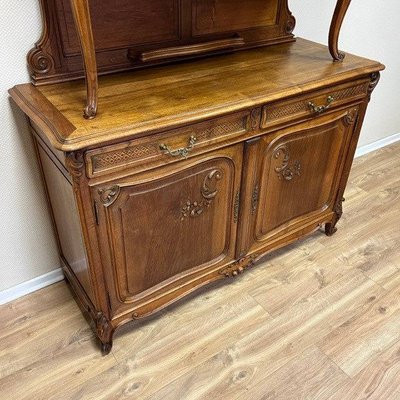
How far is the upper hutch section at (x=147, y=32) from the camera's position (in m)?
1.22

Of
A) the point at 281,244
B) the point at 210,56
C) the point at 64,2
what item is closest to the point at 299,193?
the point at 281,244

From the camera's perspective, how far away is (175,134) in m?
1.11

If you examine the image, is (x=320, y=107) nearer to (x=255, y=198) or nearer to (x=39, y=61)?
(x=255, y=198)

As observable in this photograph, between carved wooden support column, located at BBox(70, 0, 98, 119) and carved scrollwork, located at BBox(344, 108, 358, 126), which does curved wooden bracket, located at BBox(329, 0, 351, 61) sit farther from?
carved wooden support column, located at BBox(70, 0, 98, 119)

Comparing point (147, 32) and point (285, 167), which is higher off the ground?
point (147, 32)

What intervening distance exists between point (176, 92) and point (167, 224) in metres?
0.41

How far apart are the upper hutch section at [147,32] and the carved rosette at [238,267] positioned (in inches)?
31.9

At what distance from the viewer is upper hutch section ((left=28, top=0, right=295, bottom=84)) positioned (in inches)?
47.9

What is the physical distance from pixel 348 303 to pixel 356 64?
3.08 ft

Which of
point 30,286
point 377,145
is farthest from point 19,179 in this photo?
point 377,145

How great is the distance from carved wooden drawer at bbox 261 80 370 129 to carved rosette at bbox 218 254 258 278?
57cm

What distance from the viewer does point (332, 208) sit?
6.07 feet

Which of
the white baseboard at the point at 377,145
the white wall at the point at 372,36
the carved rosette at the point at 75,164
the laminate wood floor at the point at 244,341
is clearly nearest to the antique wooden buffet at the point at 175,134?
the carved rosette at the point at 75,164

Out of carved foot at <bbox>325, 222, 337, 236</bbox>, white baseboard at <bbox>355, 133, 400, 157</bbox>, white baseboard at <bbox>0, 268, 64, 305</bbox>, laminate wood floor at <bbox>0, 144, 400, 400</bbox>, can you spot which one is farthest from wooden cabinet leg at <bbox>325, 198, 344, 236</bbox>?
white baseboard at <bbox>0, 268, 64, 305</bbox>
